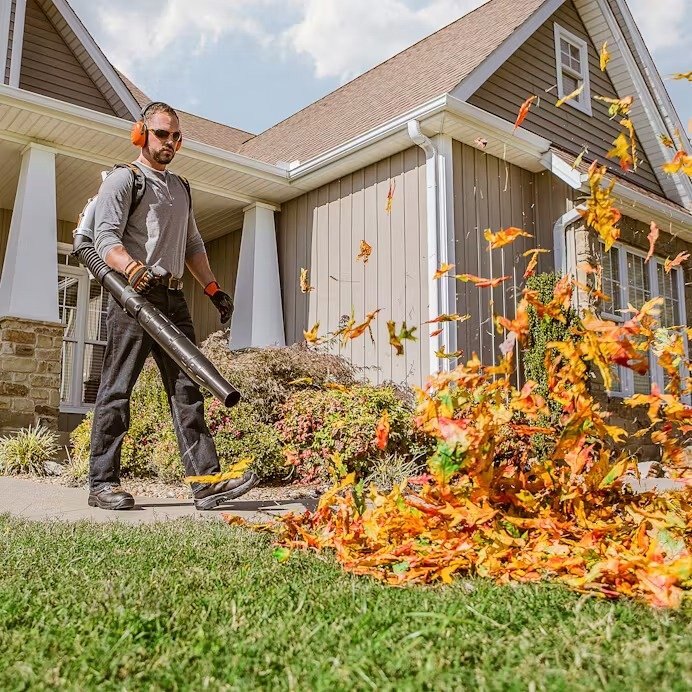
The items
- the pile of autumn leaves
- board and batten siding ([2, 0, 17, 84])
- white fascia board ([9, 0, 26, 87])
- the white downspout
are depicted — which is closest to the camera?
the pile of autumn leaves

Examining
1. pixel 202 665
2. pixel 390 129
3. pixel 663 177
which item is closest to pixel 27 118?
pixel 390 129

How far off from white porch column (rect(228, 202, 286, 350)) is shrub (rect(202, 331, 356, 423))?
1.64m

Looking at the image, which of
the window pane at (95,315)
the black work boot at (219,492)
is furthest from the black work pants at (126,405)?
the window pane at (95,315)

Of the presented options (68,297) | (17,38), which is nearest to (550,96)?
(17,38)

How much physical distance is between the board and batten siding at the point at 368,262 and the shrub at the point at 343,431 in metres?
1.68

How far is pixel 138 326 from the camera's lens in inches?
150

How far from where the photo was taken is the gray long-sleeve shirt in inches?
148

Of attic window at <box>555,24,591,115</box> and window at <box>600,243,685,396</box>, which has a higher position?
attic window at <box>555,24,591,115</box>

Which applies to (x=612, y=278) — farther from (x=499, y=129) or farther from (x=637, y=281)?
(x=499, y=129)

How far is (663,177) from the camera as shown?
10922 mm

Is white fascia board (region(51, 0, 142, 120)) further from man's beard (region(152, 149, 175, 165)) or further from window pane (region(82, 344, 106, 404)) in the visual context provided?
man's beard (region(152, 149, 175, 165))

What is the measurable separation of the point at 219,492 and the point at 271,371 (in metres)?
2.59

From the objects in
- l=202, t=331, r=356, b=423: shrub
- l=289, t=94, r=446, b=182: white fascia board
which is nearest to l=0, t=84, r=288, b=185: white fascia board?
l=289, t=94, r=446, b=182: white fascia board

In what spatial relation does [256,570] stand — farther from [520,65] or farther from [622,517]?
[520,65]
